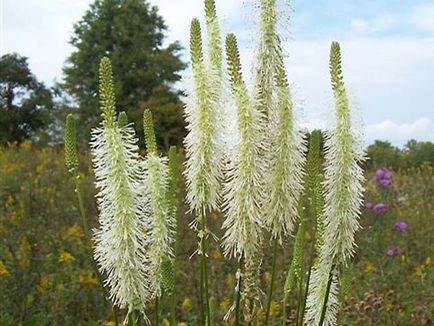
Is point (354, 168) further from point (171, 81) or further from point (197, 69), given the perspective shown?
point (171, 81)

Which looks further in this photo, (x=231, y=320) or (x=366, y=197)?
(x=366, y=197)

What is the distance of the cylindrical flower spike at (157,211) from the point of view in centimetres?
238

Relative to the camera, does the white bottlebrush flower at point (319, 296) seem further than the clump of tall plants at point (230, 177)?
Yes

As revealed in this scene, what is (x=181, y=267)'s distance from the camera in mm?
6523

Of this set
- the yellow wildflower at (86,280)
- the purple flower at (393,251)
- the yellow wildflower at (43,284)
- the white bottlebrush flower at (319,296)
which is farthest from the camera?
the purple flower at (393,251)

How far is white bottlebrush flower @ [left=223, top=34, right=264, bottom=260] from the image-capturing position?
2314mm

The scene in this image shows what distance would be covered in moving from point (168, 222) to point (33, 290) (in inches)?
120

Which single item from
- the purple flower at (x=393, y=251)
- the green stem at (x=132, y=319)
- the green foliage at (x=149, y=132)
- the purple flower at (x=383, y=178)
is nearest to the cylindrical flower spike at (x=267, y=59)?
the green foliage at (x=149, y=132)

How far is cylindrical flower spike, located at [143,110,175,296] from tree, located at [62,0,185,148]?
33647 mm

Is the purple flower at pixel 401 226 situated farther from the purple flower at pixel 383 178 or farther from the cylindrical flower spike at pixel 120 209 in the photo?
the cylindrical flower spike at pixel 120 209

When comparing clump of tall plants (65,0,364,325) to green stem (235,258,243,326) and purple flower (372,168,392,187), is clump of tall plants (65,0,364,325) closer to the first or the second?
green stem (235,258,243,326)

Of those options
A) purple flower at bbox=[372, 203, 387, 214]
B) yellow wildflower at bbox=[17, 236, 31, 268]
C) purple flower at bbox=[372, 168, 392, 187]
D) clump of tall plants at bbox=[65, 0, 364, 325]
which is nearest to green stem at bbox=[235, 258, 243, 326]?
clump of tall plants at bbox=[65, 0, 364, 325]

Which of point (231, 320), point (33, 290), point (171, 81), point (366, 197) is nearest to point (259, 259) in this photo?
point (231, 320)

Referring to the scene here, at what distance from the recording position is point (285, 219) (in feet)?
7.86
